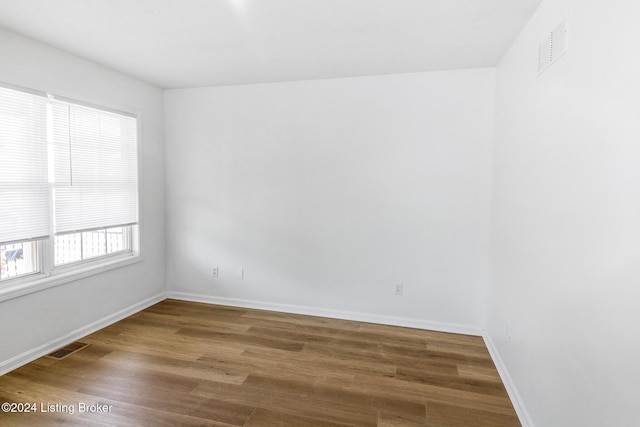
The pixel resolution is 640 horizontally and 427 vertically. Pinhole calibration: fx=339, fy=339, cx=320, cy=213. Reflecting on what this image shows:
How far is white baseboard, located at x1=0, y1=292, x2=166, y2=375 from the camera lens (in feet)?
8.62

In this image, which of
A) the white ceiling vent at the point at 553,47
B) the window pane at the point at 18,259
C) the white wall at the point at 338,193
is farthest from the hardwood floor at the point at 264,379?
the white ceiling vent at the point at 553,47

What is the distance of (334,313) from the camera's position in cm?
379

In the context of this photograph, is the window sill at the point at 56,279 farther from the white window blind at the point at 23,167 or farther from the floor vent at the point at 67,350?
the floor vent at the point at 67,350

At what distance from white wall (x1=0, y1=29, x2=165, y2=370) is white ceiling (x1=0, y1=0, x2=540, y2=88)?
16 cm

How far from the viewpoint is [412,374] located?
2.67 m

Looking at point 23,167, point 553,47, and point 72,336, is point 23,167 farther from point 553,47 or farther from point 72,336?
point 553,47

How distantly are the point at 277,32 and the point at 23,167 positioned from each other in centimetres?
225

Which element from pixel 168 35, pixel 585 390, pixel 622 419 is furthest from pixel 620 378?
pixel 168 35

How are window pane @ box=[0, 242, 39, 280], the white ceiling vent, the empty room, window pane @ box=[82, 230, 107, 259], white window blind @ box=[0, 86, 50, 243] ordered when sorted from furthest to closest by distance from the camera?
window pane @ box=[82, 230, 107, 259], window pane @ box=[0, 242, 39, 280], white window blind @ box=[0, 86, 50, 243], the white ceiling vent, the empty room

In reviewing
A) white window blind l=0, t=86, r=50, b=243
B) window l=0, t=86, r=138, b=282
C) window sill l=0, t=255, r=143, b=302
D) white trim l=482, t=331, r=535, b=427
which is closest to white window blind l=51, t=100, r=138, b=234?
window l=0, t=86, r=138, b=282

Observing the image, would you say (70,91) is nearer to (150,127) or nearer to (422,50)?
(150,127)

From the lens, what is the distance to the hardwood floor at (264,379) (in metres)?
2.16

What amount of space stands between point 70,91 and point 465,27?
3332mm

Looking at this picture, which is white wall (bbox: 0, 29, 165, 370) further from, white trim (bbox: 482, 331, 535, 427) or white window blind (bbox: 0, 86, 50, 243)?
white trim (bbox: 482, 331, 535, 427)
